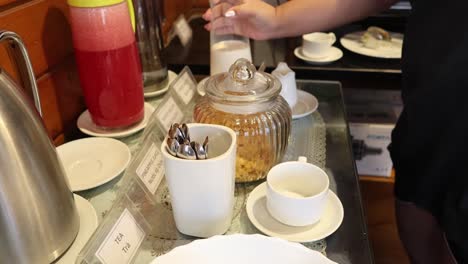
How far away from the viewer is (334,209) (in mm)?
629

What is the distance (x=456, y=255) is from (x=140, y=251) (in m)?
0.55

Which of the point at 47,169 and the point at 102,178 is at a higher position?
the point at 47,169

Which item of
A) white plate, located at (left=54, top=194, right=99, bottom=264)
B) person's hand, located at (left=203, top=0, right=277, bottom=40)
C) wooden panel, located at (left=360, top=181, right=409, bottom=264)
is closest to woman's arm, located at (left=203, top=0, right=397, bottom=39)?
person's hand, located at (left=203, top=0, right=277, bottom=40)

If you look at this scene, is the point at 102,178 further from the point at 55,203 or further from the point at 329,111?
the point at 329,111

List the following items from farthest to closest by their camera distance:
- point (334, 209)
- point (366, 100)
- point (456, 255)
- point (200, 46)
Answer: point (366, 100), point (200, 46), point (456, 255), point (334, 209)

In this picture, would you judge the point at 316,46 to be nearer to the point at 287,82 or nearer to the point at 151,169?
the point at 287,82

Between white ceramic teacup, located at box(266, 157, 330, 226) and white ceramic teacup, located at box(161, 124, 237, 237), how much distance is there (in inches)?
2.5

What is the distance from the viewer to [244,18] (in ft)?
3.04

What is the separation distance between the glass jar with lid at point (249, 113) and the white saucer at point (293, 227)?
0.21 feet

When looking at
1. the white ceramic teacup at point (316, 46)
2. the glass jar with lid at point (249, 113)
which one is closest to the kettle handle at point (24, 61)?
the glass jar with lid at point (249, 113)

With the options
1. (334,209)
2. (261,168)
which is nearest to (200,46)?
(261,168)

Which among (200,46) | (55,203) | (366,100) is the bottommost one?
(366,100)

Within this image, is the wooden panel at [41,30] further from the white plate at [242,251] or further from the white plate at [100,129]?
the white plate at [242,251]

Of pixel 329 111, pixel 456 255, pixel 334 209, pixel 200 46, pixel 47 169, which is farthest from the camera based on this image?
pixel 200 46
